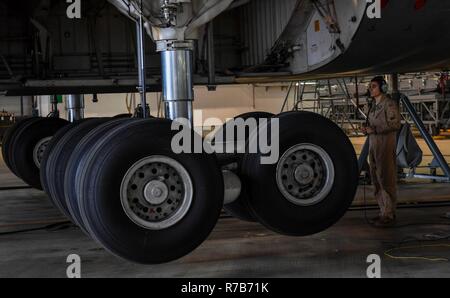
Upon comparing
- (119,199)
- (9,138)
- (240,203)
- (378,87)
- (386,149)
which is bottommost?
(240,203)

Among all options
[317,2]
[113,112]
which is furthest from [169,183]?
[113,112]

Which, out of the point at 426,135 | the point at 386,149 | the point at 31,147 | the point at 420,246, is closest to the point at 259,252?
the point at 420,246

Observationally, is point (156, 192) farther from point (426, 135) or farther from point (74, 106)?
Answer: point (74, 106)

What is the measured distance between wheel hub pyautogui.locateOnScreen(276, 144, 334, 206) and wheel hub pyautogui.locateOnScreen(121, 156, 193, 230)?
74 cm

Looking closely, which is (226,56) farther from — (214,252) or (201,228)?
(201,228)

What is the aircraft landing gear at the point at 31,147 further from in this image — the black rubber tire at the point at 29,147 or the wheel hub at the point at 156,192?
the wheel hub at the point at 156,192

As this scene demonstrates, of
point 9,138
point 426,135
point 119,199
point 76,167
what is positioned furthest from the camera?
point 9,138

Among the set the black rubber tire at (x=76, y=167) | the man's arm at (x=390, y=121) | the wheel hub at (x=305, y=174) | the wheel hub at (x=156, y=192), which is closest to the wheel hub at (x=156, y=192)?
the wheel hub at (x=156, y=192)

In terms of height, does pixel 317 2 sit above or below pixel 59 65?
above

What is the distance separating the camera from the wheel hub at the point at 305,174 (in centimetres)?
402

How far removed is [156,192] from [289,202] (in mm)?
966

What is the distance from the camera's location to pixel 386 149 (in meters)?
5.58
